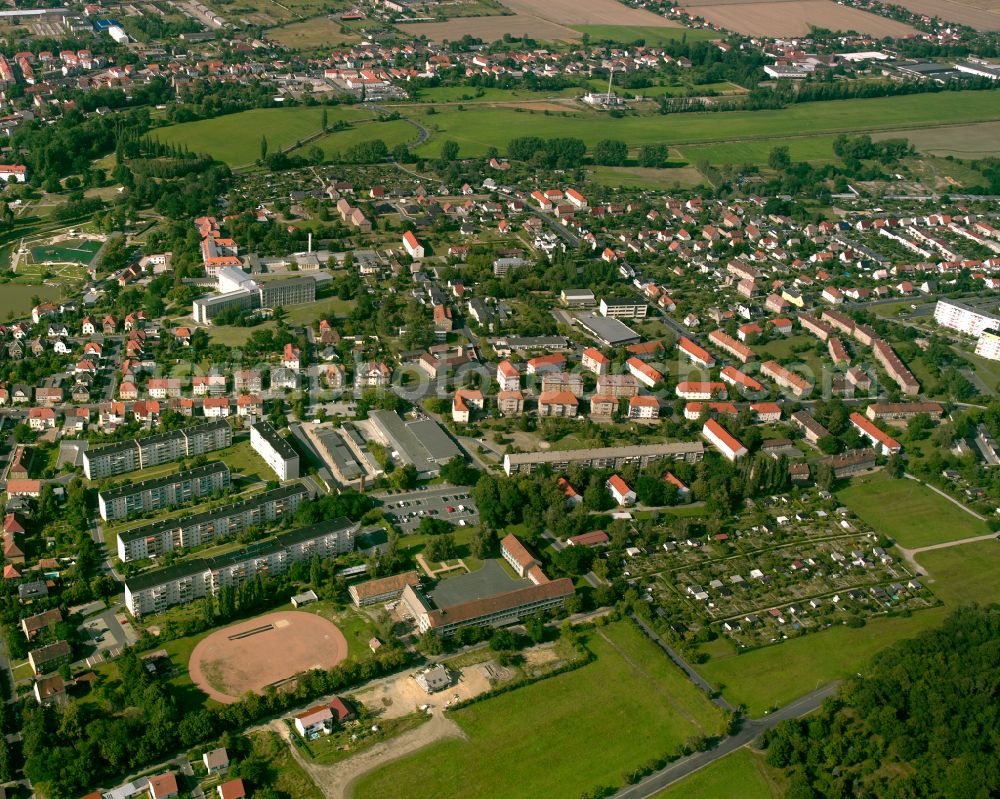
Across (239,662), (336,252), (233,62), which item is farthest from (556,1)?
(239,662)

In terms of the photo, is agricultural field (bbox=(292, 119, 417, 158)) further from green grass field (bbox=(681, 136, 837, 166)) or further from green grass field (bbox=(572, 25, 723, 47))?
green grass field (bbox=(572, 25, 723, 47))

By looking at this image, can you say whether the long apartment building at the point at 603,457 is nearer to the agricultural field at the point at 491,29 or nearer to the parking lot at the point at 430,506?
the parking lot at the point at 430,506

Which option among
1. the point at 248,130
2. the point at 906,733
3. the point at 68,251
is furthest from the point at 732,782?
the point at 248,130

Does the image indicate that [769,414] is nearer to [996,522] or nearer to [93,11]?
[996,522]

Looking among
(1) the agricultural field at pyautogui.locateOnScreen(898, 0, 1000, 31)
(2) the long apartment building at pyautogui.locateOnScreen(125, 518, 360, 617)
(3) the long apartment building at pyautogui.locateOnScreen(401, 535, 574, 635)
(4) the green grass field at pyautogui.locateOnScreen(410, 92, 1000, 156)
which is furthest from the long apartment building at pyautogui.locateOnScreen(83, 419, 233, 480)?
(1) the agricultural field at pyautogui.locateOnScreen(898, 0, 1000, 31)

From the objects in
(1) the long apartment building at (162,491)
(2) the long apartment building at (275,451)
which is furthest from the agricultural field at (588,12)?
(1) the long apartment building at (162,491)

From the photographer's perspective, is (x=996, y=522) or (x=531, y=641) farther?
(x=996, y=522)
